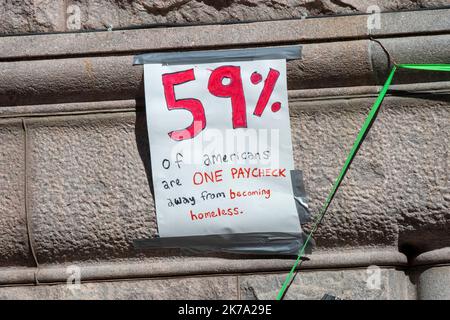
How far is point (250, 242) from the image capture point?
397cm

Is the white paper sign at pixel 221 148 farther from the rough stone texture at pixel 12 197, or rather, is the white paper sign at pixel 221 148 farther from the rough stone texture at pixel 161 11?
the rough stone texture at pixel 12 197

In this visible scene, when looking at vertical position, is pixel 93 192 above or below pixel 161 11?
below

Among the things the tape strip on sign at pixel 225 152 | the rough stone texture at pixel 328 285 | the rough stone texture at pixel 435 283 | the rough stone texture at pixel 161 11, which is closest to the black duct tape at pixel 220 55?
the tape strip on sign at pixel 225 152

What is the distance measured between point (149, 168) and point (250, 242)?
0.42m

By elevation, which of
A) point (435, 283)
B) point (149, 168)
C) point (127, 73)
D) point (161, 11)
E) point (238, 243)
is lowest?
point (435, 283)

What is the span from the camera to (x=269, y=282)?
3955mm

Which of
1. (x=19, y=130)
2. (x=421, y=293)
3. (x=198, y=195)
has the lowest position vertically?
(x=421, y=293)

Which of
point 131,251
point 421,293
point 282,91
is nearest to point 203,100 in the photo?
point 282,91

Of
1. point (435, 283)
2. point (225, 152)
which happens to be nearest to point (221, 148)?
point (225, 152)

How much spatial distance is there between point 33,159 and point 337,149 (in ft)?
3.38

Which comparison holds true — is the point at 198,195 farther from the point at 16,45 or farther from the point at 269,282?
the point at 16,45

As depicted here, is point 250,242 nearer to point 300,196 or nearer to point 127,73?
point 300,196

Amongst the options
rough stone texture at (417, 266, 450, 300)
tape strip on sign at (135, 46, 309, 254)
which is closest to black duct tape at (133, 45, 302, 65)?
tape strip on sign at (135, 46, 309, 254)

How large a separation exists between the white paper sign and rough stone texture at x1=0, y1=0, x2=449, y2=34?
7.4 inches
